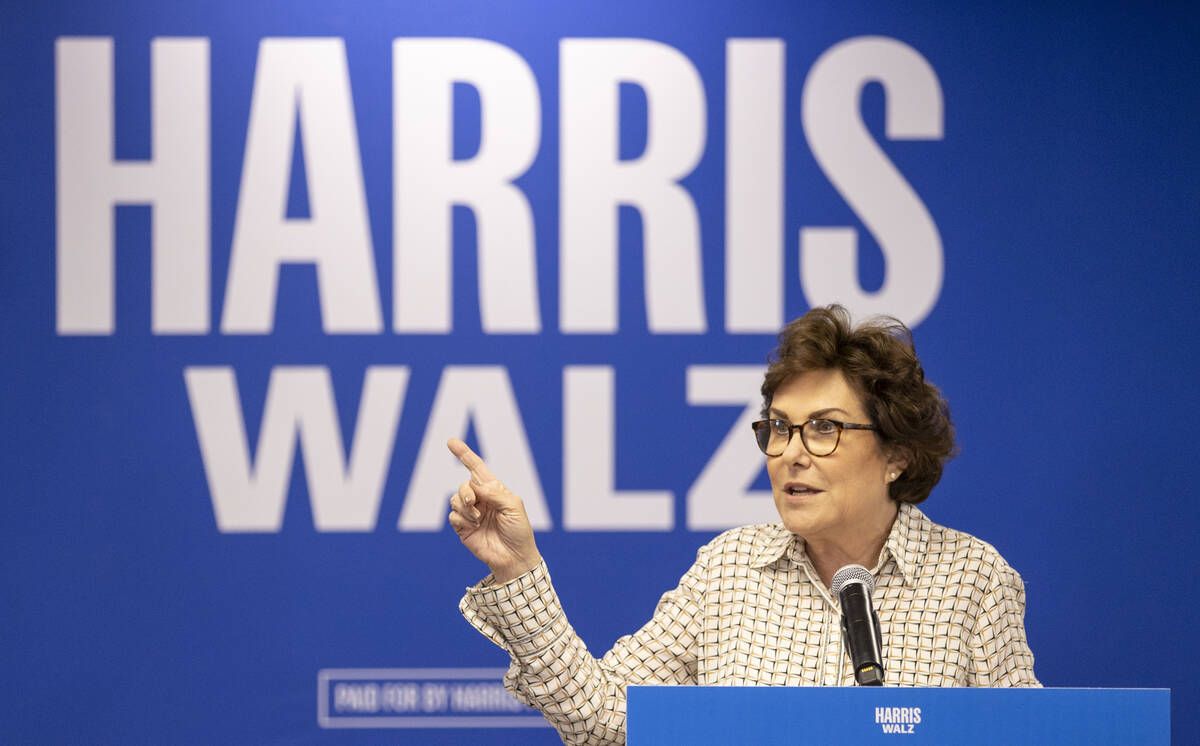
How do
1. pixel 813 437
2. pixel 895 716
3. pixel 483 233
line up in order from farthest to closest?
pixel 483 233, pixel 813 437, pixel 895 716

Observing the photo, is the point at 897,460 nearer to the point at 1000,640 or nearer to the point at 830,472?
the point at 830,472

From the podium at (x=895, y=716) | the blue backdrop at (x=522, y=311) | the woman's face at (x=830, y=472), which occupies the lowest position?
the podium at (x=895, y=716)

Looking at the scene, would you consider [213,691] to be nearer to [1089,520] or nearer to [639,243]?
[639,243]

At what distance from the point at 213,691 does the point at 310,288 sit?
1.16 metres

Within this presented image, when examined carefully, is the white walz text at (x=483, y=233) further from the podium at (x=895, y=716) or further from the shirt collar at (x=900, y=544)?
the podium at (x=895, y=716)

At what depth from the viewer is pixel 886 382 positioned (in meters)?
2.00

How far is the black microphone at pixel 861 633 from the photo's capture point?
1.38 m

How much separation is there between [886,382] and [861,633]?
695mm

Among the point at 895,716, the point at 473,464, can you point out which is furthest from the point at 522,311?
the point at 895,716

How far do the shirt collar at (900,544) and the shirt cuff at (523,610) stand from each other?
42 cm

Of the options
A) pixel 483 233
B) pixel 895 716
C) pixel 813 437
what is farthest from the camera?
pixel 483 233

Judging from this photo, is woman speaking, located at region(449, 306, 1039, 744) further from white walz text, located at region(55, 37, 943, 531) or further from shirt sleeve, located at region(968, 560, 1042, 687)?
white walz text, located at region(55, 37, 943, 531)

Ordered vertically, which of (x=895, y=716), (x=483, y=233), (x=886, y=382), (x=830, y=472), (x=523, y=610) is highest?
(x=483, y=233)

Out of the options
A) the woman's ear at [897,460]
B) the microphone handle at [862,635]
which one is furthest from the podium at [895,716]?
the woman's ear at [897,460]
